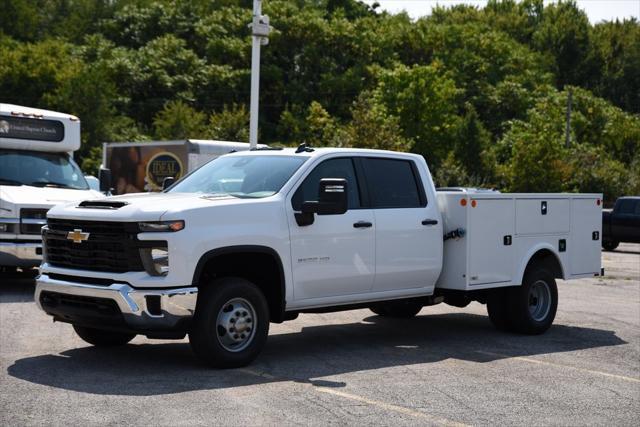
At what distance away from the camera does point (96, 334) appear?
9469 millimetres

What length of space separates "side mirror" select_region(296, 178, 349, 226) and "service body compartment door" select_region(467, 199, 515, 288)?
2.08m

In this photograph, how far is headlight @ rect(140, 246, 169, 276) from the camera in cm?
811

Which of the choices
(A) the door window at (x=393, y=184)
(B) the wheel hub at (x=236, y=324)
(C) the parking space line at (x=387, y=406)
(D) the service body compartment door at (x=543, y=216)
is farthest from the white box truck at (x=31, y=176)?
(C) the parking space line at (x=387, y=406)

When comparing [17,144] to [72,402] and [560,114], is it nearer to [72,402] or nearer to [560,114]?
[72,402]

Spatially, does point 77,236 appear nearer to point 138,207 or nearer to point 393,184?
point 138,207

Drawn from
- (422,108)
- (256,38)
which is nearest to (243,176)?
Result: (256,38)

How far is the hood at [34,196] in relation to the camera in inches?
567

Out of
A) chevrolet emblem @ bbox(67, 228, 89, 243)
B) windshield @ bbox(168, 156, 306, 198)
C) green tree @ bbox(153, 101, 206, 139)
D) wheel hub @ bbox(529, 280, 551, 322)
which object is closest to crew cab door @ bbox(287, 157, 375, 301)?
windshield @ bbox(168, 156, 306, 198)

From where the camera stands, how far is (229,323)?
852cm

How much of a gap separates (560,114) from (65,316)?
7964 centimetres

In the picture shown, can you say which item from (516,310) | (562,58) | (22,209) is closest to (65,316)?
(516,310)

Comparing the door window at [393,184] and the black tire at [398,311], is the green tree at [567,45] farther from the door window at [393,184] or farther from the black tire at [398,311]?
the door window at [393,184]

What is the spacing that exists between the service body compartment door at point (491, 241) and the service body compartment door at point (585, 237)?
1.33m

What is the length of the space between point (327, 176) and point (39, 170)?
7.67 m
